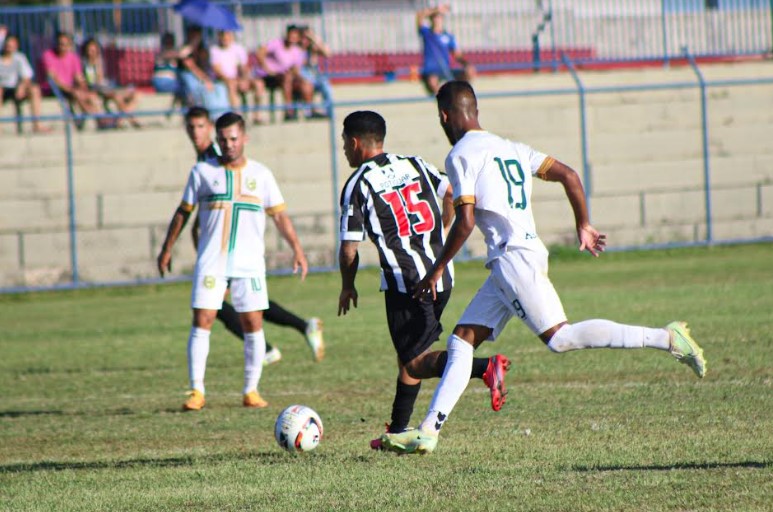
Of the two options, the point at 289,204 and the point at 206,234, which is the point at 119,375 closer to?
the point at 206,234

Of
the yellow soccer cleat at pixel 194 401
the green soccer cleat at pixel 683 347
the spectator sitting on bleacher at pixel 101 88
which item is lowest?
the yellow soccer cleat at pixel 194 401

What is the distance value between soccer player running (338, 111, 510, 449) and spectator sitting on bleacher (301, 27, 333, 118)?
13.7 metres

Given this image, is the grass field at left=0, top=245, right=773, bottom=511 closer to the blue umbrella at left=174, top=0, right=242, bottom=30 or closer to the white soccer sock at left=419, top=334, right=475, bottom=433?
the white soccer sock at left=419, top=334, right=475, bottom=433

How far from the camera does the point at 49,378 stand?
1123 centimetres

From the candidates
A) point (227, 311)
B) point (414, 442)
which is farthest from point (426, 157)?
point (414, 442)

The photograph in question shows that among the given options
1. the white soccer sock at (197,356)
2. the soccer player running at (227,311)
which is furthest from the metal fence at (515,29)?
the white soccer sock at (197,356)

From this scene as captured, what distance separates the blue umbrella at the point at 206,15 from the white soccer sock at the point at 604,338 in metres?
15.0

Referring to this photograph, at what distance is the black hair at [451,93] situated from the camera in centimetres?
666

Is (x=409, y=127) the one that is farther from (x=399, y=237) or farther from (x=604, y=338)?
(x=604, y=338)

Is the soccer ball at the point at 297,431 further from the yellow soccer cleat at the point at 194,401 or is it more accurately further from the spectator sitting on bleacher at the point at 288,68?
the spectator sitting on bleacher at the point at 288,68

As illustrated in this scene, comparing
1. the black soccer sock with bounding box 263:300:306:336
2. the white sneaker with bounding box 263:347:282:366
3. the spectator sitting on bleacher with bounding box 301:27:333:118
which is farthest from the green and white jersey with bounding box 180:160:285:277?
the spectator sitting on bleacher with bounding box 301:27:333:118

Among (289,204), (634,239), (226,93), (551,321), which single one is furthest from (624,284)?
(551,321)

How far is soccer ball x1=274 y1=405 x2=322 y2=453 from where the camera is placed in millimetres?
7137

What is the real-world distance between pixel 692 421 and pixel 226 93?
14.9 metres
